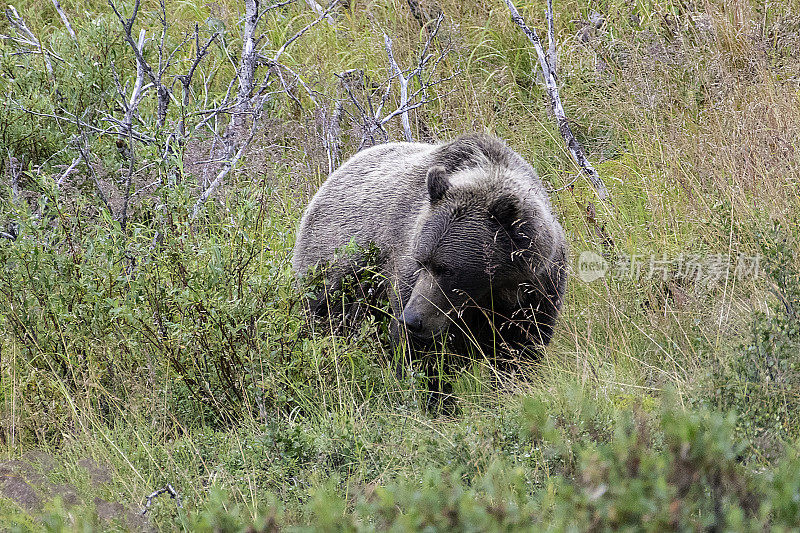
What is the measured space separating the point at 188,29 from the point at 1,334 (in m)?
6.76

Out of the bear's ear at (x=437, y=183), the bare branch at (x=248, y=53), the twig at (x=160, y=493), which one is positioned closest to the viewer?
the twig at (x=160, y=493)

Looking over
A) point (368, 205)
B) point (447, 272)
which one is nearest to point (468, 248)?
point (447, 272)

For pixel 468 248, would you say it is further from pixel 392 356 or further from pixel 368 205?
pixel 368 205

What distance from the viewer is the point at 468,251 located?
4.21 metres

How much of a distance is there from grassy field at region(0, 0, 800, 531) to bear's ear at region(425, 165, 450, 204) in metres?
0.88

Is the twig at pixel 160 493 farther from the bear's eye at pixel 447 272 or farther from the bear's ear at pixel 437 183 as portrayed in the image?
the bear's ear at pixel 437 183

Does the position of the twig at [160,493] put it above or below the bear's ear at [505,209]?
below

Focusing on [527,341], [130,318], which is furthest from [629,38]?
[130,318]

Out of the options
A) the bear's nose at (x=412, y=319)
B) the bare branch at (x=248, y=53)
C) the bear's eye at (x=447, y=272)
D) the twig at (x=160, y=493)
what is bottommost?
the twig at (x=160, y=493)

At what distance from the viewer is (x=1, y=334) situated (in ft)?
14.0

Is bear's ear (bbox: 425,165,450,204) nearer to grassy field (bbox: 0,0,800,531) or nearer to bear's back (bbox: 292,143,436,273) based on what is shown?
bear's back (bbox: 292,143,436,273)

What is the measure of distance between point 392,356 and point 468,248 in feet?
2.79

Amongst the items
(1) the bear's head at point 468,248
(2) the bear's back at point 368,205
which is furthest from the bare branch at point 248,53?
(1) the bear's head at point 468,248

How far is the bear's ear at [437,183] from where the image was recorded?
14.2 ft
